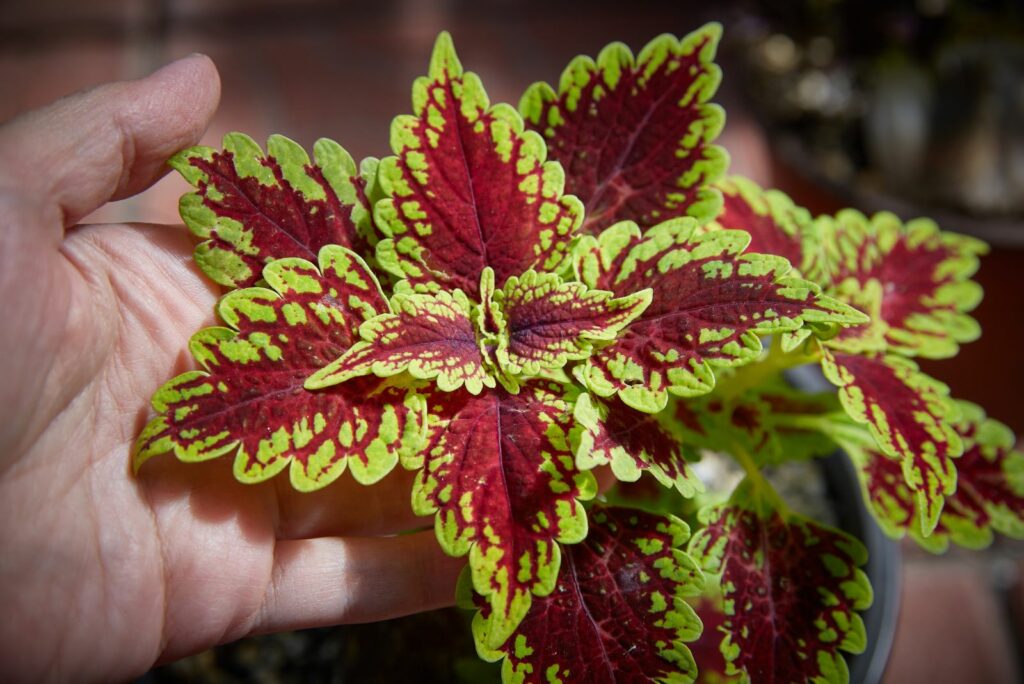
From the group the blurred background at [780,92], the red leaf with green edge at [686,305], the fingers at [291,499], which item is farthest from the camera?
the blurred background at [780,92]

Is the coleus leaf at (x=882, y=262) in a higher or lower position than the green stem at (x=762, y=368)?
higher

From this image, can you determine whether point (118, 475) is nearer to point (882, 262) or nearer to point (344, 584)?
point (344, 584)

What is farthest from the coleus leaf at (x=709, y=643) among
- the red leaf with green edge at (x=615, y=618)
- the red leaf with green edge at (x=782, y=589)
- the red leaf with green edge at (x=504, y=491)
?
the red leaf with green edge at (x=504, y=491)

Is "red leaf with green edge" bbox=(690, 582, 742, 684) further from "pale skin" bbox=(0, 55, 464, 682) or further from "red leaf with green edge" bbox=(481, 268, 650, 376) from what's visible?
"red leaf with green edge" bbox=(481, 268, 650, 376)

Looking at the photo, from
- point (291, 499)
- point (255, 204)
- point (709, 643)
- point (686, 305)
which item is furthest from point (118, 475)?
point (709, 643)

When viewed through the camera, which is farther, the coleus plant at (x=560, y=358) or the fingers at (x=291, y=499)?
the fingers at (x=291, y=499)

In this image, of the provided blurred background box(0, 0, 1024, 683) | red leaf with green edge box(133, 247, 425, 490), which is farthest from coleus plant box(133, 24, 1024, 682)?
blurred background box(0, 0, 1024, 683)

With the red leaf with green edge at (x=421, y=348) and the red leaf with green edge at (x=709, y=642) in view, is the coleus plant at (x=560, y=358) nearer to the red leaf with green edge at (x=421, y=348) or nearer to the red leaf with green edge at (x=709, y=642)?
the red leaf with green edge at (x=421, y=348)
